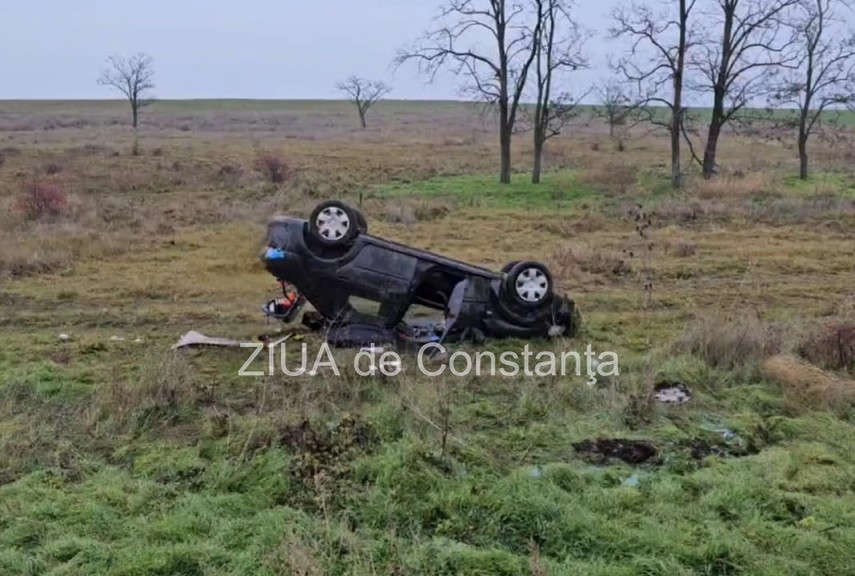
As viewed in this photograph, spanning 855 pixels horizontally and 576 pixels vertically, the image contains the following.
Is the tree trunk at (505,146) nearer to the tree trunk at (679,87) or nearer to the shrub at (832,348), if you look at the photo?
the tree trunk at (679,87)

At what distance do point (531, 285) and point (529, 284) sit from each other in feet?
0.10

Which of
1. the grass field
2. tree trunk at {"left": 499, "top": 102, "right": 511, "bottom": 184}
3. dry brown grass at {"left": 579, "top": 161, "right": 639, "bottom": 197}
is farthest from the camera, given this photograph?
tree trunk at {"left": 499, "top": 102, "right": 511, "bottom": 184}

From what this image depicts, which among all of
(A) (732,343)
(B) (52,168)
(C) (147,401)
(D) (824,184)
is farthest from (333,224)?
(B) (52,168)

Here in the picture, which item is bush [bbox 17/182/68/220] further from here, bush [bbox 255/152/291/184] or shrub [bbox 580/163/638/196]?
shrub [bbox 580/163/638/196]

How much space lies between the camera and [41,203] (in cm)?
1606

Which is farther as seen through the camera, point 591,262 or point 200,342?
point 591,262

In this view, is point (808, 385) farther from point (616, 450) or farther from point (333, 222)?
point (333, 222)

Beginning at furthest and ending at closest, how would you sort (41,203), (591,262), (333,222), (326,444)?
(41,203)
(591,262)
(333,222)
(326,444)

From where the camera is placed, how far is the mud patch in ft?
16.1

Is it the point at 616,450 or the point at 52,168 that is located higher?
A: the point at 52,168

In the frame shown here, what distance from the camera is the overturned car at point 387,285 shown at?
23.9 feet

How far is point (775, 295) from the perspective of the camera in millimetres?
9852

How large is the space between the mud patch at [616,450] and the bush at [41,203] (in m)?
13.5

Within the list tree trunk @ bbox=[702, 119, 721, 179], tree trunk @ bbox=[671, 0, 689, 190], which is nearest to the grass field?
tree trunk @ bbox=[671, 0, 689, 190]
